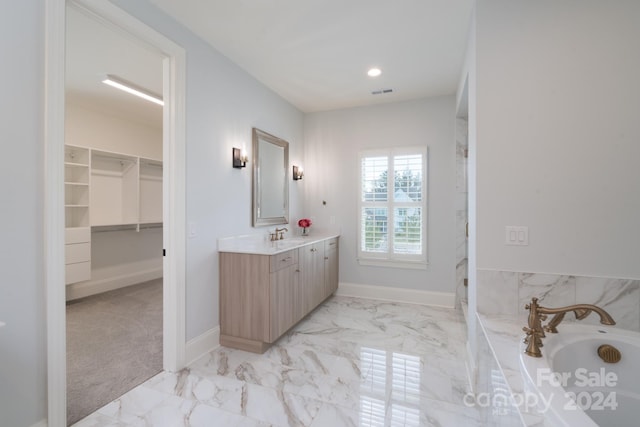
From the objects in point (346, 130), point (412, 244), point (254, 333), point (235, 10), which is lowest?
point (254, 333)

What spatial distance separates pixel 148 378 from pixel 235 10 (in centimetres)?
292

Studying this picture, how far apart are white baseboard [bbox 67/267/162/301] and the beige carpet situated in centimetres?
13

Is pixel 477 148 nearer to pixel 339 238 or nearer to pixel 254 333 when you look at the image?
pixel 254 333

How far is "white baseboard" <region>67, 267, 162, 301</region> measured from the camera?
4.19m

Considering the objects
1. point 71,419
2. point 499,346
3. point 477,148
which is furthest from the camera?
point 477,148

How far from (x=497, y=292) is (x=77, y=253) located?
491 centimetres

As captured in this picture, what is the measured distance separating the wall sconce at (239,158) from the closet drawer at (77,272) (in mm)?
2840

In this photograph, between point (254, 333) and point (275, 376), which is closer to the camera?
point (275, 376)

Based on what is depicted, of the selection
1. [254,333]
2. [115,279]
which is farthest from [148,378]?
[115,279]

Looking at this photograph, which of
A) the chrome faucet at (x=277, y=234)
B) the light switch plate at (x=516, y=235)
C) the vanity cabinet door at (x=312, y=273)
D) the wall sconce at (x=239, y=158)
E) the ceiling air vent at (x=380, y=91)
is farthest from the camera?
the ceiling air vent at (x=380, y=91)

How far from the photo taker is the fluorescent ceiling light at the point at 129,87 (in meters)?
3.32

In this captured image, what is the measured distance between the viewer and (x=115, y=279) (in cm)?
479

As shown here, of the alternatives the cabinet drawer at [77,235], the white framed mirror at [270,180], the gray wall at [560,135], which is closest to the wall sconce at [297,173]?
the white framed mirror at [270,180]

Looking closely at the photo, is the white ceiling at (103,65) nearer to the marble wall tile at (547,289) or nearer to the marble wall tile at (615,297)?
the marble wall tile at (547,289)
